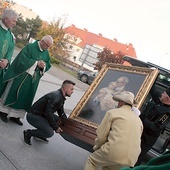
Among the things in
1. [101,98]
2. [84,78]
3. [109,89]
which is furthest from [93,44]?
[101,98]

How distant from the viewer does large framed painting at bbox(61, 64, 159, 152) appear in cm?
441

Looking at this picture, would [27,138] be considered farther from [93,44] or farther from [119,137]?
[93,44]

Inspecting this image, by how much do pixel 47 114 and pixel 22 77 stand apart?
A: 115 centimetres

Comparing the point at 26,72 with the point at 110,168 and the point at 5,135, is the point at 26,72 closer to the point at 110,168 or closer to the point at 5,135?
the point at 5,135

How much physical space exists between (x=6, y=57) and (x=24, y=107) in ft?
3.50

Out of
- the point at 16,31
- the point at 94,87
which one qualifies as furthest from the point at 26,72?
the point at 16,31

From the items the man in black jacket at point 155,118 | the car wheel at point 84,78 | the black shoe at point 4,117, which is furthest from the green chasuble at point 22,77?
the car wheel at point 84,78

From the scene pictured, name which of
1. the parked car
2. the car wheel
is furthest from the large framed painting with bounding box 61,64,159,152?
the car wheel

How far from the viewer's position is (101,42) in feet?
233

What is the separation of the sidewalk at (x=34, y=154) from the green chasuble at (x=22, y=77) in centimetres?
52

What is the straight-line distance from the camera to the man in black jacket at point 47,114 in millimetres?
4766

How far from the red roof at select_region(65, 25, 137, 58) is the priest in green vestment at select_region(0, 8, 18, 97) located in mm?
60838

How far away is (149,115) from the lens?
4.50m

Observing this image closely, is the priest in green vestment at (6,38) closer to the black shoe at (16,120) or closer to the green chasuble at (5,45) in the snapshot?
the green chasuble at (5,45)
